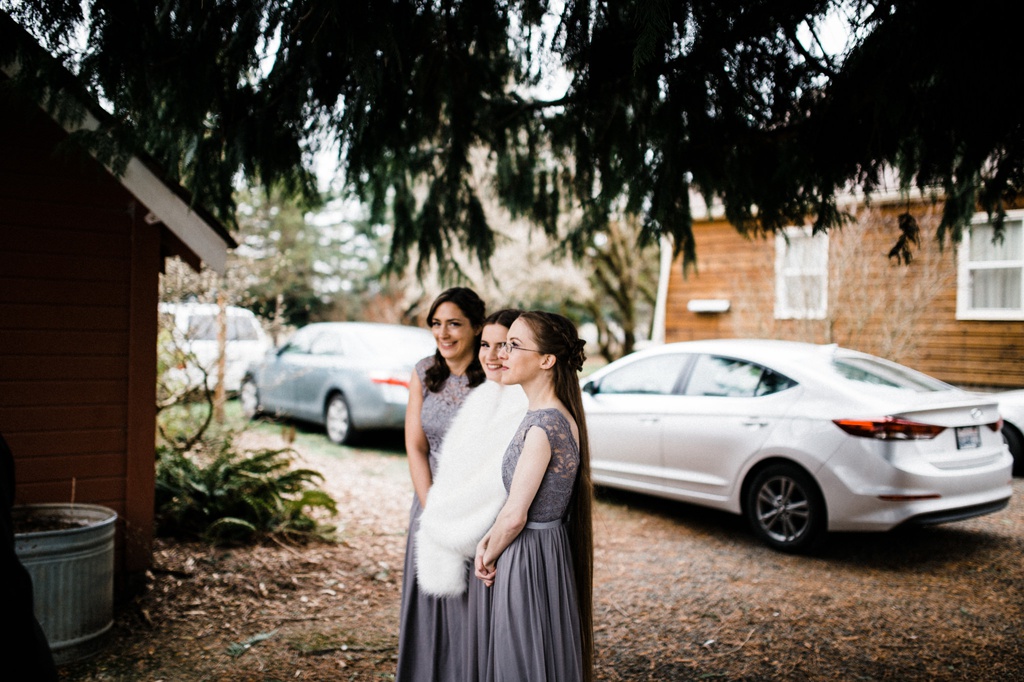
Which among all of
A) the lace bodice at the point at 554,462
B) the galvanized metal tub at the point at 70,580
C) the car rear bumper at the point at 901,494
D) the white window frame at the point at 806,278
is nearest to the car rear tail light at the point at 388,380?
the galvanized metal tub at the point at 70,580

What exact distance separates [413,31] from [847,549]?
505 cm

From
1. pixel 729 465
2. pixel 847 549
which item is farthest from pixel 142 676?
pixel 847 549

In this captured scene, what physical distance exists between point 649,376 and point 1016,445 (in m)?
4.68

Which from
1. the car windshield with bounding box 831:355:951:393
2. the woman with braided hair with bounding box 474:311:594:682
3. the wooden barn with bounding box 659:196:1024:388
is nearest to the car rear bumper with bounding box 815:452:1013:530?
the car windshield with bounding box 831:355:951:393

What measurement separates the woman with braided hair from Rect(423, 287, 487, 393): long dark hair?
2.67 feet

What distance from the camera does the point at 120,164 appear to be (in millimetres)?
3516

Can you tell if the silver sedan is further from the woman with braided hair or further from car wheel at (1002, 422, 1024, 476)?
the woman with braided hair

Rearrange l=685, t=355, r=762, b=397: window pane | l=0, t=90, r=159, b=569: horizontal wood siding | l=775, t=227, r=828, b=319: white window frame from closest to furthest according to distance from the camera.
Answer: l=0, t=90, r=159, b=569: horizontal wood siding, l=685, t=355, r=762, b=397: window pane, l=775, t=227, r=828, b=319: white window frame

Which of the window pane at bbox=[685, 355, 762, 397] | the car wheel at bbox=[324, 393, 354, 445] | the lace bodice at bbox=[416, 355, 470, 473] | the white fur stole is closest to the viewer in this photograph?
the white fur stole

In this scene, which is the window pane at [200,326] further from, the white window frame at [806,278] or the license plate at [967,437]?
the white window frame at [806,278]

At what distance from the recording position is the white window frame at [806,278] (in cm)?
1048

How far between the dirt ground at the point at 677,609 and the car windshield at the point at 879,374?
1.31 meters

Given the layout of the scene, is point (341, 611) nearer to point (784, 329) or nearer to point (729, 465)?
point (729, 465)

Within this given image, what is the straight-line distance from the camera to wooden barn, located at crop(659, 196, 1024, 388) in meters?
10.1
